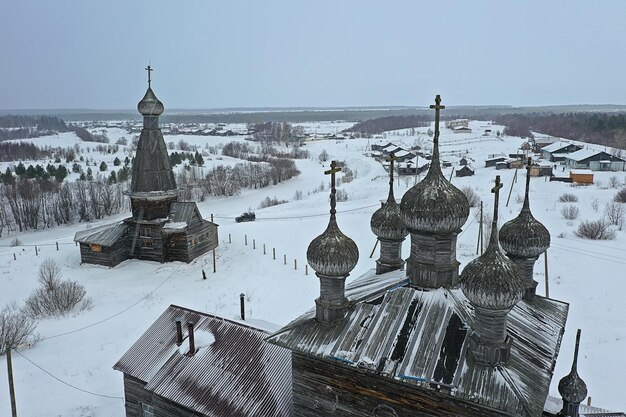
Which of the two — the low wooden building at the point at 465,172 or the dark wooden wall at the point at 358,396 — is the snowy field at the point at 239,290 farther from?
the low wooden building at the point at 465,172

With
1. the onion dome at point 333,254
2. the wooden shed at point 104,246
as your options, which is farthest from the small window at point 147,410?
the wooden shed at point 104,246

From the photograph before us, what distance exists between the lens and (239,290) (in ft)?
64.4

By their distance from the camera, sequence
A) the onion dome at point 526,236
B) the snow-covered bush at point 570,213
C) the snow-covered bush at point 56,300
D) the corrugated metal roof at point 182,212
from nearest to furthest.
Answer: the onion dome at point 526,236 < the snow-covered bush at point 56,300 < the corrugated metal roof at point 182,212 < the snow-covered bush at point 570,213

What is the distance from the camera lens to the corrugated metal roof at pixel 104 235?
22.8 m

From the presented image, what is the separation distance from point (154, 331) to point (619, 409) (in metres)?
11.7

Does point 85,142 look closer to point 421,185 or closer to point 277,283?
point 277,283

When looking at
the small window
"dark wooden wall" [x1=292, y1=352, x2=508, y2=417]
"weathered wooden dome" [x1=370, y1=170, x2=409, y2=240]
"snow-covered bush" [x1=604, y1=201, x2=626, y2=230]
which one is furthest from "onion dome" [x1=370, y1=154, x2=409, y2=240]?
"snow-covered bush" [x1=604, y1=201, x2=626, y2=230]

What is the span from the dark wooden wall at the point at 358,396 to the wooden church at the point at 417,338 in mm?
18

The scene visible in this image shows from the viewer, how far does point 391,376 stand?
242 inches

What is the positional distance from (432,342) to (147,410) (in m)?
7.47

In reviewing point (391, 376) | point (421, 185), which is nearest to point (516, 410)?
point (391, 376)

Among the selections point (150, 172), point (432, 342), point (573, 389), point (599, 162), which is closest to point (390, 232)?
point (432, 342)

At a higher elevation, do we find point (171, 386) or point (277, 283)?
point (171, 386)

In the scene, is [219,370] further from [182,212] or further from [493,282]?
[182,212]
